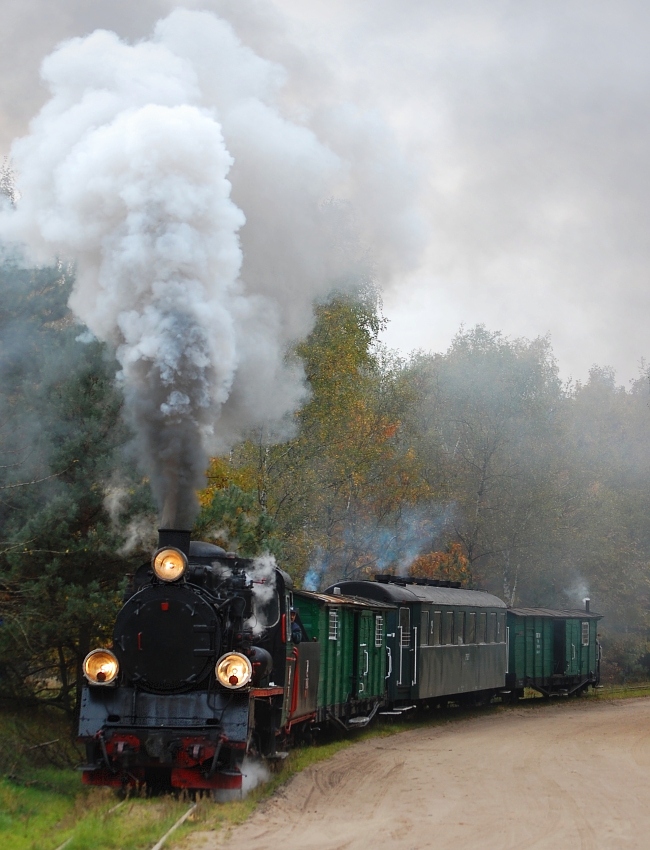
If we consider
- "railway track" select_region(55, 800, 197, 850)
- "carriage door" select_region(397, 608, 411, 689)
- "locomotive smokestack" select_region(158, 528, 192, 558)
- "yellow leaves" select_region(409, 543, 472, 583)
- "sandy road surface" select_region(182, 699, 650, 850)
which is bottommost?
"sandy road surface" select_region(182, 699, 650, 850)


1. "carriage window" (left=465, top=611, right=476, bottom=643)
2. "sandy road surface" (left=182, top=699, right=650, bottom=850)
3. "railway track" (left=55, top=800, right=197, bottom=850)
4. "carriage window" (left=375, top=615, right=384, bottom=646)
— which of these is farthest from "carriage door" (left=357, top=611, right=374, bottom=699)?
"railway track" (left=55, top=800, right=197, bottom=850)

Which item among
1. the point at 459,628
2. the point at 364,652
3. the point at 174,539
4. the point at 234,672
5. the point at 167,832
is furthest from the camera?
the point at 459,628

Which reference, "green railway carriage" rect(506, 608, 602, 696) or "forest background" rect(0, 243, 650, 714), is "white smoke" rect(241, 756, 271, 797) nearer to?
"forest background" rect(0, 243, 650, 714)

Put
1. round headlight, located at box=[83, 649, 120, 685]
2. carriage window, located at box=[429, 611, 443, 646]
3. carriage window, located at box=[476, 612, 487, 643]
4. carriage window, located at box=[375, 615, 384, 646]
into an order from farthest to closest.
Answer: carriage window, located at box=[476, 612, 487, 643] < carriage window, located at box=[429, 611, 443, 646] < carriage window, located at box=[375, 615, 384, 646] < round headlight, located at box=[83, 649, 120, 685]

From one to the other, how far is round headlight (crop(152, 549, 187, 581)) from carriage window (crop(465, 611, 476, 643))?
11.7 meters

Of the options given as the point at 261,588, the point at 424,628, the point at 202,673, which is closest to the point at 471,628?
the point at 424,628

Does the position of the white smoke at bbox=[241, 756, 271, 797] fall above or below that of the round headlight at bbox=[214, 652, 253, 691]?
below

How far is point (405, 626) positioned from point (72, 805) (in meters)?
8.52

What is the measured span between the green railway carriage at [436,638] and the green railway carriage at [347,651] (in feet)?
1.39

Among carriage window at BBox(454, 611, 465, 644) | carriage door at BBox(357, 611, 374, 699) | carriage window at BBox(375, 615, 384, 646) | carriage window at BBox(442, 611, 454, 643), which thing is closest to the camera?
carriage door at BBox(357, 611, 374, 699)

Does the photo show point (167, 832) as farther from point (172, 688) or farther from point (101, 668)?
point (101, 668)

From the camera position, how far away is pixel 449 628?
18.4 meters

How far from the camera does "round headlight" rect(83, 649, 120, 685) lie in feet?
28.5

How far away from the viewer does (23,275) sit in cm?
1319
